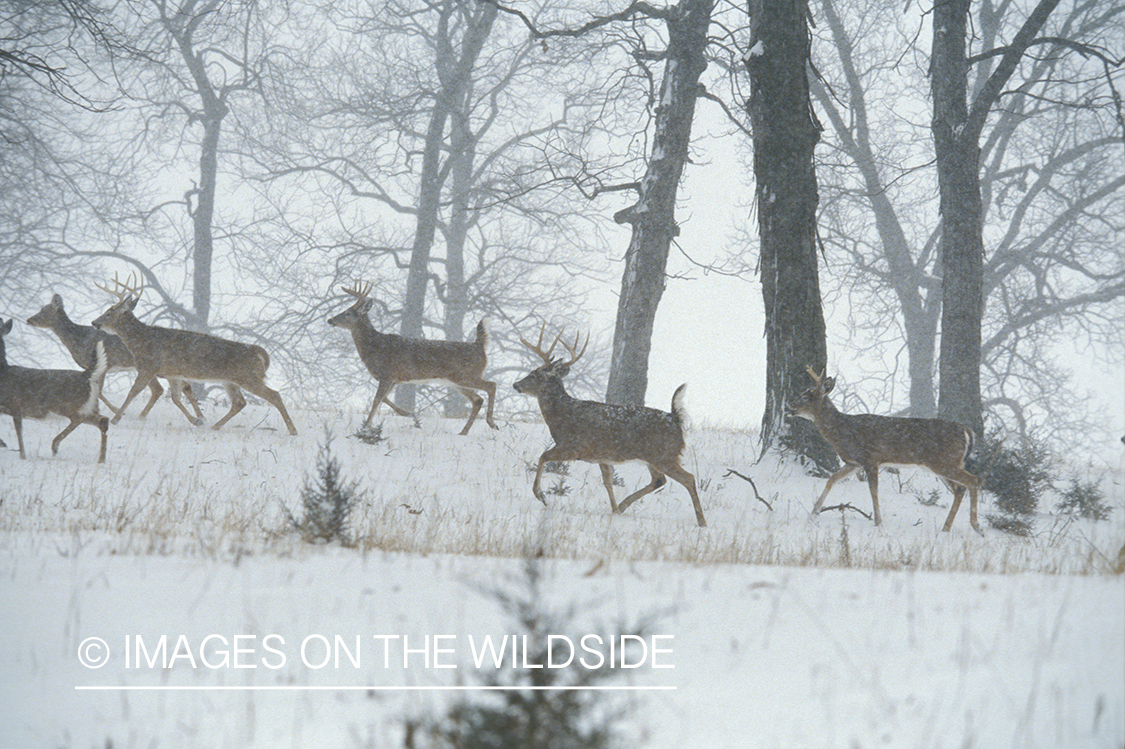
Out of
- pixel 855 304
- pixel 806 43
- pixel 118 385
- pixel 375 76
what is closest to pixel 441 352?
pixel 806 43

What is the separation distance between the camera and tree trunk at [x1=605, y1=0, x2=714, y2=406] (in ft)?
41.0

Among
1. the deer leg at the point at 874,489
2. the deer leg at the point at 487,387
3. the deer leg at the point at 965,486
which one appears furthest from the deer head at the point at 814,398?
the deer leg at the point at 487,387

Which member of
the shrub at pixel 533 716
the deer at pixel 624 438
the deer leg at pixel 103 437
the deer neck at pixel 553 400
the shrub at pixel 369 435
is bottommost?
the shrub at pixel 533 716

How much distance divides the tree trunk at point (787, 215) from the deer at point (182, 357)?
5.80 metres

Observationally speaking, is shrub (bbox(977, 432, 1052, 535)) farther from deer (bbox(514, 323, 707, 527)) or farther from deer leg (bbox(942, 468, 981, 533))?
deer (bbox(514, 323, 707, 527))

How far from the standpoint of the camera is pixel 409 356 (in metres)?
11.1

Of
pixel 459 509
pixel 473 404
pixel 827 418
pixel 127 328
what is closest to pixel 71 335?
pixel 127 328

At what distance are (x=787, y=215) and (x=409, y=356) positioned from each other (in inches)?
196

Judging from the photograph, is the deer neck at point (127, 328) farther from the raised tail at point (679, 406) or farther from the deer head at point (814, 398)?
the deer head at point (814, 398)

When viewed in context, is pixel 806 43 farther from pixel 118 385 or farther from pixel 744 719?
pixel 118 385

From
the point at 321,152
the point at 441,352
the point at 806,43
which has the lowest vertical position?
the point at 441,352

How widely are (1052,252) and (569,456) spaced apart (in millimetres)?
15878

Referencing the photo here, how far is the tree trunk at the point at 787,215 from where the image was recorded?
9.73 m

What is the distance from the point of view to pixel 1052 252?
18.9 m
